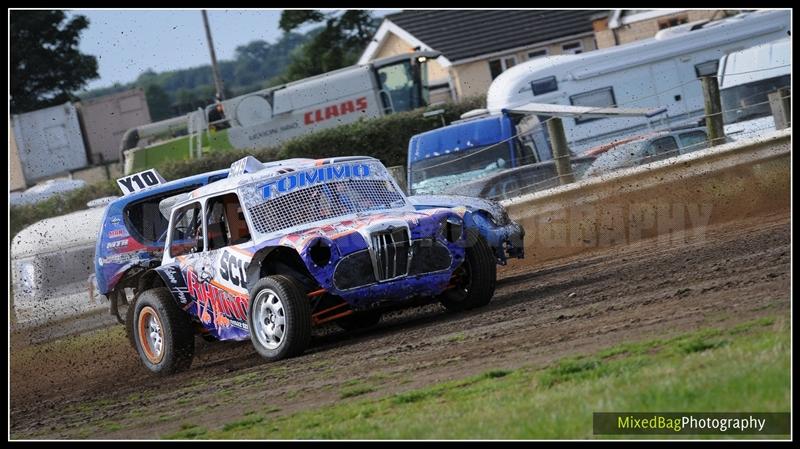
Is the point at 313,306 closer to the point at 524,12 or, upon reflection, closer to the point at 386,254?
the point at 386,254

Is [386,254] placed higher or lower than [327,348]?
higher

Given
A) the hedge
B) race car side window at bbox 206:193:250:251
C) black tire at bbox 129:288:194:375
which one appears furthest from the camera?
the hedge

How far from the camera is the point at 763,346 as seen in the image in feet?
23.0

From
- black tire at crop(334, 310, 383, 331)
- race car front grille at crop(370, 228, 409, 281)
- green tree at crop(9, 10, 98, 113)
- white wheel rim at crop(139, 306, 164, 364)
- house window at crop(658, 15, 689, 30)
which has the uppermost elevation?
green tree at crop(9, 10, 98, 113)

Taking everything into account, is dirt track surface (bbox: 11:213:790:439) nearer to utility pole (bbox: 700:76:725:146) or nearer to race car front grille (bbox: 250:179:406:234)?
race car front grille (bbox: 250:179:406:234)

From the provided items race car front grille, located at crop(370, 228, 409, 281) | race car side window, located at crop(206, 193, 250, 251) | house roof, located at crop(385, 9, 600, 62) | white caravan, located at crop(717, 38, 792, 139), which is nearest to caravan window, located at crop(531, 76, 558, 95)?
white caravan, located at crop(717, 38, 792, 139)

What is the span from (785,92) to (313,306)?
9207 mm

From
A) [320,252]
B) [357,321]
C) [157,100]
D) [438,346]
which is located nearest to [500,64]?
[357,321]

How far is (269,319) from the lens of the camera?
11.0 m

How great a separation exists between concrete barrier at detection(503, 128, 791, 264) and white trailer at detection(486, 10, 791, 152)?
7052 mm

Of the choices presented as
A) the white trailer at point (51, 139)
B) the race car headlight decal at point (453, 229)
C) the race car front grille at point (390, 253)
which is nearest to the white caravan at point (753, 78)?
the race car headlight decal at point (453, 229)

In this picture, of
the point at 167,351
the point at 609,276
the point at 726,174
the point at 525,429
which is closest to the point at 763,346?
the point at 525,429

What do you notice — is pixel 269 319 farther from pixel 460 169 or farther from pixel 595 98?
pixel 595 98

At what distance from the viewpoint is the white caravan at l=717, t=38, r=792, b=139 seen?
20.4m
